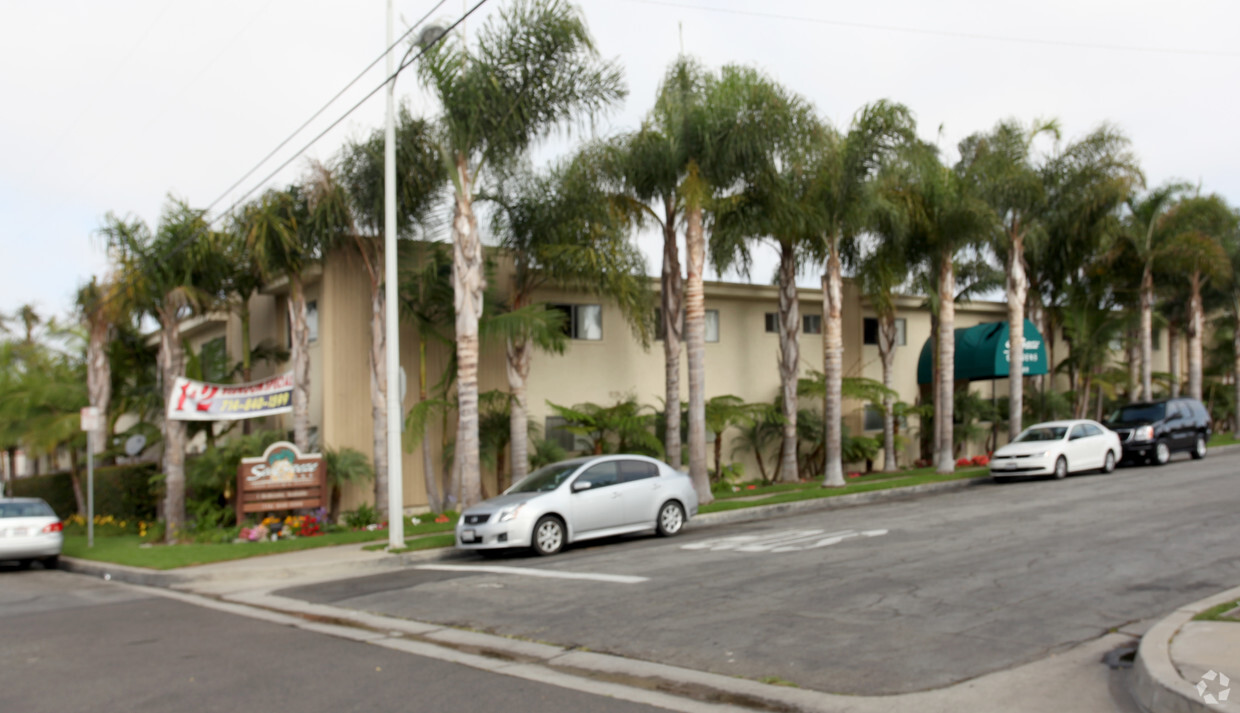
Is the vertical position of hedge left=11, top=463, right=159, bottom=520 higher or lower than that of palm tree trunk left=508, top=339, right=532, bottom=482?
lower

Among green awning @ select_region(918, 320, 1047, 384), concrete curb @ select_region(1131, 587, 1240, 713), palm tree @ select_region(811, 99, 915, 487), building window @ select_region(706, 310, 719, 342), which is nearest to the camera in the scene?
concrete curb @ select_region(1131, 587, 1240, 713)

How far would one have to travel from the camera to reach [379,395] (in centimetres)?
1986

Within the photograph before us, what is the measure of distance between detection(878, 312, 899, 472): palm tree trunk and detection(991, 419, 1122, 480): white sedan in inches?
167

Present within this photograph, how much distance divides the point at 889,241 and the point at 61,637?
67.8 feet

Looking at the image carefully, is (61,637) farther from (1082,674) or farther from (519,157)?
(519,157)

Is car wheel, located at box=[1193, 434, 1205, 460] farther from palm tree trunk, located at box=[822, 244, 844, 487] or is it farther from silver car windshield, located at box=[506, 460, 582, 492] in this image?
silver car windshield, located at box=[506, 460, 582, 492]

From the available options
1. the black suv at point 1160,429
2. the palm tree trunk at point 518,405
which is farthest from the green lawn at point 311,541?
the black suv at point 1160,429

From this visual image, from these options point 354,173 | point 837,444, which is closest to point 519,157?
point 354,173

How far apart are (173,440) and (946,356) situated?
1913 centimetres

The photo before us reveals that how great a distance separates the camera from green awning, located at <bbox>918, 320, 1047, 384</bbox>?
98.7 ft

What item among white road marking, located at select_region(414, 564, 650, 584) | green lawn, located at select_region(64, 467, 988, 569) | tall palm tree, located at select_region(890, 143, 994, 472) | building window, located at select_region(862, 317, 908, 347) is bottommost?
green lawn, located at select_region(64, 467, 988, 569)

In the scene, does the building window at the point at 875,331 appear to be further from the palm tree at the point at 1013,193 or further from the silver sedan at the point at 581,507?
the silver sedan at the point at 581,507

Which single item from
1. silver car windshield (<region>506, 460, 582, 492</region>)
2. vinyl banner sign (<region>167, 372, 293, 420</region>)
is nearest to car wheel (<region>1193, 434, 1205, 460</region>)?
silver car windshield (<region>506, 460, 582, 492</region>)

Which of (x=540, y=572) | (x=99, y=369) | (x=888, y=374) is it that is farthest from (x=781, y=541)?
(x=99, y=369)
